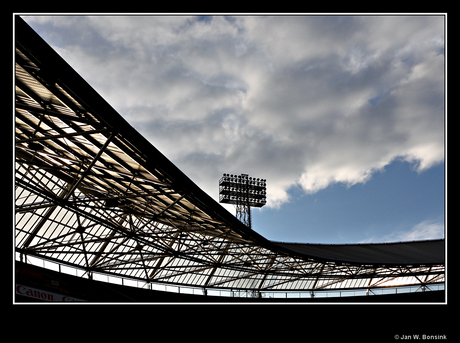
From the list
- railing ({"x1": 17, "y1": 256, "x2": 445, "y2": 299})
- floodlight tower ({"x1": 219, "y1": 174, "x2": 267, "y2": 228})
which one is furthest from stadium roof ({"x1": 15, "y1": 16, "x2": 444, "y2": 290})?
floodlight tower ({"x1": 219, "y1": 174, "x2": 267, "y2": 228})

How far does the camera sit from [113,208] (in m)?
35.7

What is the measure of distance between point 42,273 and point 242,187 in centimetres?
4210

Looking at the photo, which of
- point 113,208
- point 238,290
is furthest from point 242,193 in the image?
point 113,208

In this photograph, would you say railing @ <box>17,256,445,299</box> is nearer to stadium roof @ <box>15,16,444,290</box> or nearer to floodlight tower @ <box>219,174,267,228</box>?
stadium roof @ <box>15,16,444,290</box>

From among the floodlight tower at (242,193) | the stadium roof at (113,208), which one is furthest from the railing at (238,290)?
the floodlight tower at (242,193)

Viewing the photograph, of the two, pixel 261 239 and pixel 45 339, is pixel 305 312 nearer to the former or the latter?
pixel 45 339

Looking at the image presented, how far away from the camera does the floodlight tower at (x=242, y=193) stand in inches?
2574

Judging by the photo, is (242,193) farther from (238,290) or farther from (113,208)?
(113,208)

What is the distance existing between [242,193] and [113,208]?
1324 inches

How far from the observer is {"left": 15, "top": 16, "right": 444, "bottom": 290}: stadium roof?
15.8 metres

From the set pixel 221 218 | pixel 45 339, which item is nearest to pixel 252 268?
pixel 221 218

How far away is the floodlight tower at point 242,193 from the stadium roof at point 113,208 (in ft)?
47.2
